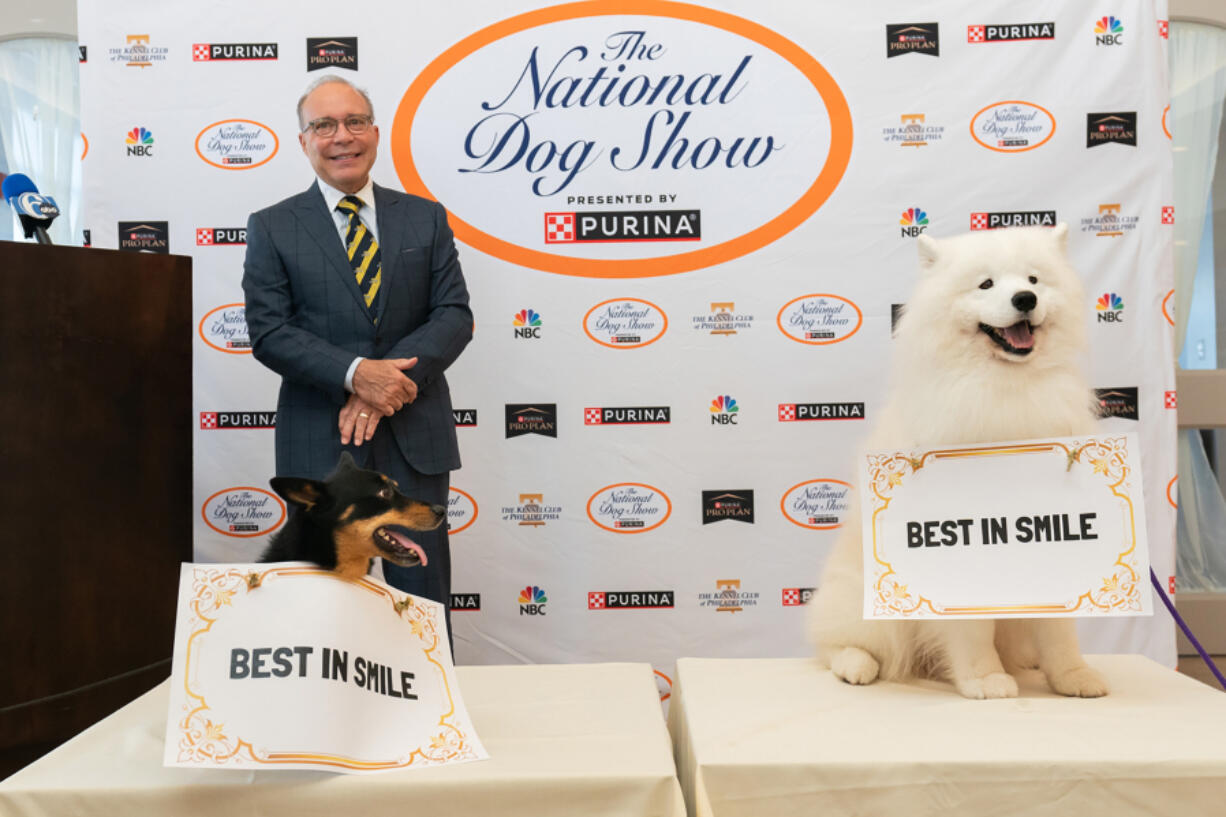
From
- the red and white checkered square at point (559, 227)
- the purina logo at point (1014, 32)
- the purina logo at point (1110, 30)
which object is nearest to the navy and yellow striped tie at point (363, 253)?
the red and white checkered square at point (559, 227)

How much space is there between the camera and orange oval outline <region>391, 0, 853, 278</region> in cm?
344

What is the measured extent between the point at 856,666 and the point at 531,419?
6.68ft

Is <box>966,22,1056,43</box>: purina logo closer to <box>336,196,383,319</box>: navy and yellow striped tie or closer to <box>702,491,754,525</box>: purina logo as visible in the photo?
<box>702,491,754,525</box>: purina logo

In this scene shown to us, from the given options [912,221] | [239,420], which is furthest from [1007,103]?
[239,420]

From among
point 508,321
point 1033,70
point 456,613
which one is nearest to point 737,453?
point 508,321

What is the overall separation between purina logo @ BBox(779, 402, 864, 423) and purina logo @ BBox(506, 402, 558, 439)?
2.90ft

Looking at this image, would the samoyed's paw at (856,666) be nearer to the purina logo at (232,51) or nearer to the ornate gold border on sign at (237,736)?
the ornate gold border on sign at (237,736)

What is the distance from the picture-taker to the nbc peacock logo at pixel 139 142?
3.47m

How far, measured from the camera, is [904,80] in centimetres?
342

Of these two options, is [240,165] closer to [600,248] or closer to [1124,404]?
[600,248]

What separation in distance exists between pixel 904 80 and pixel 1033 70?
490 mm

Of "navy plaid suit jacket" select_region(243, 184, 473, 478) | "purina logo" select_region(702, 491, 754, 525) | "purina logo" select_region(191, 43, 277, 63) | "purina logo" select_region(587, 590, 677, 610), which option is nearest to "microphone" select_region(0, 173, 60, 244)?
"navy plaid suit jacket" select_region(243, 184, 473, 478)

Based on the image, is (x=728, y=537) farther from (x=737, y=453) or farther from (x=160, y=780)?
(x=160, y=780)

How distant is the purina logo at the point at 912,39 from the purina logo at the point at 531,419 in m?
1.88
